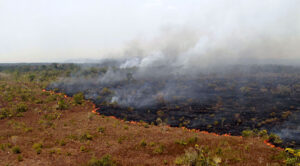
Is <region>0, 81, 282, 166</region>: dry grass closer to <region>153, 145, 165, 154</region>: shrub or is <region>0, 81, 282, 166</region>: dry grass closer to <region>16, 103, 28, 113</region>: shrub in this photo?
<region>153, 145, 165, 154</region>: shrub

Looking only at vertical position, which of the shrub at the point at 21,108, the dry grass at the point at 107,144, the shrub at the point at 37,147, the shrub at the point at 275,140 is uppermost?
the shrub at the point at 21,108

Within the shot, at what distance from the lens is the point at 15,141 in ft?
57.5

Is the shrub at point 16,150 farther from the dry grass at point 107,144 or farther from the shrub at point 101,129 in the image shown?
the shrub at point 101,129

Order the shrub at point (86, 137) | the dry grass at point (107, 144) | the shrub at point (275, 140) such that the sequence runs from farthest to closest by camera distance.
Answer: the shrub at point (275, 140) < the shrub at point (86, 137) < the dry grass at point (107, 144)

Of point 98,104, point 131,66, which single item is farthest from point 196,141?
point 131,66

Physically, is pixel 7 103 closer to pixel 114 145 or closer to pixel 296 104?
pixel 114 145

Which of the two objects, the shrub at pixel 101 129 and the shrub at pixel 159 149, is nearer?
the shrub at pixel 159 149

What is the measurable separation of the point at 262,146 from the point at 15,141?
1992cm

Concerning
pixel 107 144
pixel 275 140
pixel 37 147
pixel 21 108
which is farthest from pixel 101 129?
pixel 275 140

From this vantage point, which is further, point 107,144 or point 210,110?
point 210,110

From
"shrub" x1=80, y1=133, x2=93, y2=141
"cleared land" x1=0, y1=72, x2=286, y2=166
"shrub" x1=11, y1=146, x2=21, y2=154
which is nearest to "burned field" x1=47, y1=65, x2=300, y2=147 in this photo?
"cleared land" x1=0, y1=72, x2=286, y2=166

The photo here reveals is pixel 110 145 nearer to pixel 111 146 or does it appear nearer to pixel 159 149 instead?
pixel 111 146

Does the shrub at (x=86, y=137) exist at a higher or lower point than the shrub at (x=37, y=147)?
lower

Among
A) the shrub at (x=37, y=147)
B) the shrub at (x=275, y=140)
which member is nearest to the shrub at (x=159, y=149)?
the shrub at (x=37, y=147)
